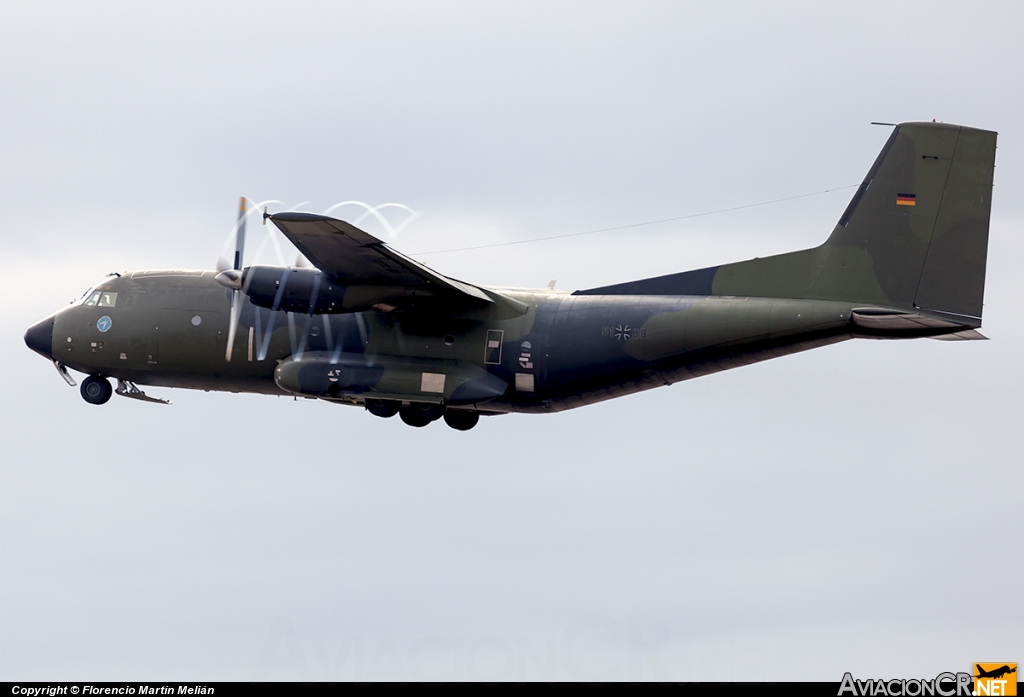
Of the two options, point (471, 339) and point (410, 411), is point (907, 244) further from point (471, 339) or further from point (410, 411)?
point (410, 411)

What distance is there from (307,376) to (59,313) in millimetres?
5755

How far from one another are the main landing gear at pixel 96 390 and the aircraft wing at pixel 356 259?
6.13 m

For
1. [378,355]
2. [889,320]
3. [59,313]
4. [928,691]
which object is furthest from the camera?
[59,313]

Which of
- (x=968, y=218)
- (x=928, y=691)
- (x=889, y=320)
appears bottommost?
(x=928, y=691)

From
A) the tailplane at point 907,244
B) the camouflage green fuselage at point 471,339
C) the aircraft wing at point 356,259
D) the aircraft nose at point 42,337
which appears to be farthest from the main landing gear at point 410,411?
the aircraft nose at point 42,337

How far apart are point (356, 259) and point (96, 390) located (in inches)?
285

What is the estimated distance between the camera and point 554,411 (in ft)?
103

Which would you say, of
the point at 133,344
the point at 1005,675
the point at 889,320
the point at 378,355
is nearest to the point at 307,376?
the point at 378,355

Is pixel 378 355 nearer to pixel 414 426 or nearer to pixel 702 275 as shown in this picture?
pixel 414 426

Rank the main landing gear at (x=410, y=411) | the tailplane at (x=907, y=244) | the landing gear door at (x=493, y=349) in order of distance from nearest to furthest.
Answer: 1. the tailplane at (x=907, y=244)
2. the landing gear door at (x=493, y=349)
3. the main landing gear at (x=410, y=411)

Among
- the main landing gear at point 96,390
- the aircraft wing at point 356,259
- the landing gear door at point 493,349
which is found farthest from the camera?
the main landing gear at point 96,390

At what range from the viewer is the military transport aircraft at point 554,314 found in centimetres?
2930

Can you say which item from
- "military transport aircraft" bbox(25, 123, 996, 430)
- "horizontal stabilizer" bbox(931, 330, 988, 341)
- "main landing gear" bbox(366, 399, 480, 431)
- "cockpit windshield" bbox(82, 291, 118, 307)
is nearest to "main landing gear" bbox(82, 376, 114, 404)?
"military transport aircraft" bbox(25, 123, 996, 430)

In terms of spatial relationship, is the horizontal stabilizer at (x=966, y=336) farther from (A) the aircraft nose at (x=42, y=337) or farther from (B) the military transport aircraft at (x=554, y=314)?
(A) the aircraft nose at (x=42, y=337)
